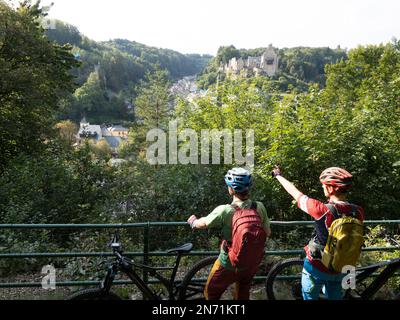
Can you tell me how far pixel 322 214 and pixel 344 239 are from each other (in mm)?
265

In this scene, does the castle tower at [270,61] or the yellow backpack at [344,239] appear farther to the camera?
the castle tower at [270,61]

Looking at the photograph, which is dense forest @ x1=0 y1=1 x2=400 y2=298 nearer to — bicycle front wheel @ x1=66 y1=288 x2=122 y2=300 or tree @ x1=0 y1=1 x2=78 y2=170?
tree @ x1=0 y1=1 x2=78 y2=170

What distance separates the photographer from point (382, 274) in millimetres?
4035

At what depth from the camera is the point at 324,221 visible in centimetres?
307

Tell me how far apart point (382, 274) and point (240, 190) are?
6.99 feet

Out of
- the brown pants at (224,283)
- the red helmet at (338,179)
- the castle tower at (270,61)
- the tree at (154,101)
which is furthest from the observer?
the castle tower at (270,61)

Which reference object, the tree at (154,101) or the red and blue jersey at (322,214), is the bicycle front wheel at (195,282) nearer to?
the red and blue jersey at (322,214)

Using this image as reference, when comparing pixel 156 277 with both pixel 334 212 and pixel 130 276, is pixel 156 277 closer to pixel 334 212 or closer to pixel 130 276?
pixel 130 276

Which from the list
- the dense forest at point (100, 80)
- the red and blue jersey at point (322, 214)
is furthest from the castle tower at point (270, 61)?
the red and blue jersey at point (322, 214)

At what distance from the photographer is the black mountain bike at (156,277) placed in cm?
328

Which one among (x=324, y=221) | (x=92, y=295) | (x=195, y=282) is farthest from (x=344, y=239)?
(x=92, y=295)

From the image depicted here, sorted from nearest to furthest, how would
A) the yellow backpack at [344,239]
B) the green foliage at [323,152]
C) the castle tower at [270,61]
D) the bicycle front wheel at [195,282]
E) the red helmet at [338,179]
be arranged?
the yellow backpack at [344,239]
the red helmet at [338,179]
the bicycle front wheel at [195,282]
the green foliage at [323,152]
the castle tower at [270,61]

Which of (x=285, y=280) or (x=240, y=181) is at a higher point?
(x=240, y=181)

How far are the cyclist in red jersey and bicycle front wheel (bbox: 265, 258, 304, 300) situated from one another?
1138 mm
